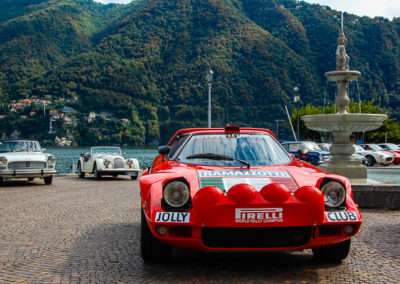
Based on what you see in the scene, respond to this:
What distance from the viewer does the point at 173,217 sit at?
4.02 m

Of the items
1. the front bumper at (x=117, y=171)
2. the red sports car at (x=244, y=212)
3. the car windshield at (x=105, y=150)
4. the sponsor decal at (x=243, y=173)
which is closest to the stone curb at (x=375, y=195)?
the red sports car at (x=244, y=212)

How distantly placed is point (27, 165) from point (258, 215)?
502 inches

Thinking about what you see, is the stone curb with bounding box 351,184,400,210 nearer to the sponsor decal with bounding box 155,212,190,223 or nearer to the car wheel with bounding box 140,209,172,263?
the car wheel with bounding box 140,209,172,263

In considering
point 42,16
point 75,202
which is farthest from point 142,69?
point 75,202

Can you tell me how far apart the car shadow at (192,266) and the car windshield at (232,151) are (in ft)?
3.28

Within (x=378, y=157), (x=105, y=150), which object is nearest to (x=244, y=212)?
(x=105, y=150)

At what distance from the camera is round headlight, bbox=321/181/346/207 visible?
4.29m

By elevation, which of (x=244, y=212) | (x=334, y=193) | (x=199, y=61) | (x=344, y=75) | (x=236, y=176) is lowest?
(x=244, y=212)

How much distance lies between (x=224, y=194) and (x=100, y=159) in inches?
606

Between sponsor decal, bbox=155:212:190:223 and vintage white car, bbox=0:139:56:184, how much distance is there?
40.1 ft

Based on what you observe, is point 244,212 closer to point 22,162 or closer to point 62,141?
point 22,162

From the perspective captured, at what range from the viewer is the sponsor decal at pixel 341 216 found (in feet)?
13.6

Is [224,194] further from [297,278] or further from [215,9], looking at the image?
[215,9]

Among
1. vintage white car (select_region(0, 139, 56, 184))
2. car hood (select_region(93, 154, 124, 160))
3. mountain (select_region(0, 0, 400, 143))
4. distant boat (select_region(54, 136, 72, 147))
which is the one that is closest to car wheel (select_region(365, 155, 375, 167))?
car hood (select_region(93, 154, 124, 160))
